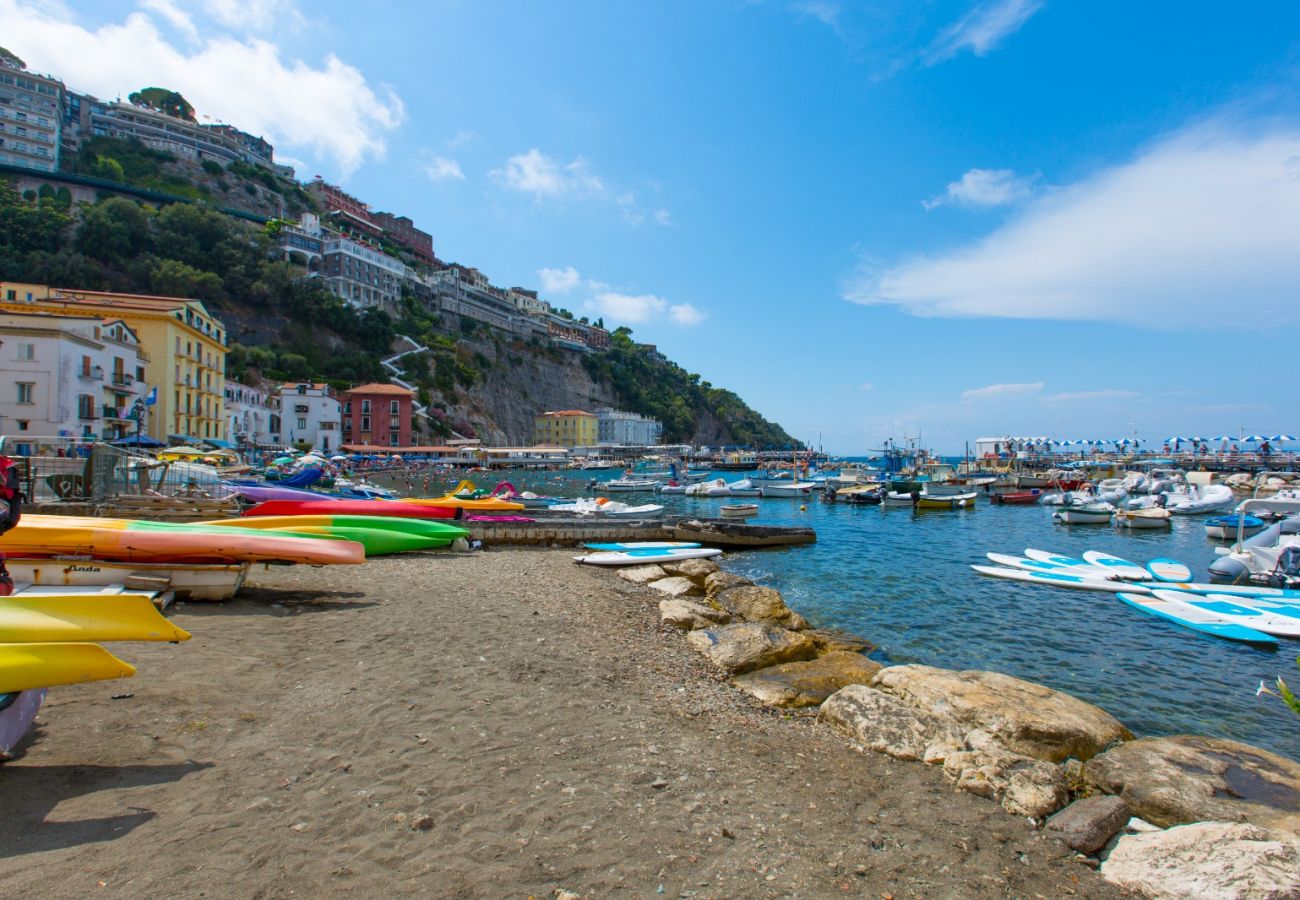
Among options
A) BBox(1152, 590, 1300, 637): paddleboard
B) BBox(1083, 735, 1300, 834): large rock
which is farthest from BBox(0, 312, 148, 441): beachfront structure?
BBox(1152, 590, 1300, 637): paddleboard

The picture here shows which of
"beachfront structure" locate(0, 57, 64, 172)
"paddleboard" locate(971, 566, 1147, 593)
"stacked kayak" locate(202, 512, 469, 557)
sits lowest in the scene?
"paddleboard" locate(971, 566, 1147, 593)

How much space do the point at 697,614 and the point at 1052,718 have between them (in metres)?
6.22

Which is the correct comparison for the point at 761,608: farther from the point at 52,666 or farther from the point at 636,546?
the point at 52,666

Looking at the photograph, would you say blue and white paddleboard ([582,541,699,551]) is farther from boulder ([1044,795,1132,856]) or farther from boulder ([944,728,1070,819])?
boulder ([1044,795,1132,856])

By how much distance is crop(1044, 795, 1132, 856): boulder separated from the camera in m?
5.03

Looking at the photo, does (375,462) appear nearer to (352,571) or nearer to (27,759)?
(352,571)

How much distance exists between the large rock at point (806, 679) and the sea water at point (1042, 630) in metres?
2.65

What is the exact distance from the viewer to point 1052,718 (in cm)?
720

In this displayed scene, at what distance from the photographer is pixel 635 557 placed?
62.1 feet

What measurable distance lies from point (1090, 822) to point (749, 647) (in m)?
4.92

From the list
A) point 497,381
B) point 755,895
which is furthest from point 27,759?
point 497,381

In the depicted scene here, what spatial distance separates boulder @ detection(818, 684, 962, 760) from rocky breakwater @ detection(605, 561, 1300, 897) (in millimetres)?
15

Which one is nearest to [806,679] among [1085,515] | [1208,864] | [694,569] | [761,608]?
[761,608]

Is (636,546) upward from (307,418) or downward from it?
downward
